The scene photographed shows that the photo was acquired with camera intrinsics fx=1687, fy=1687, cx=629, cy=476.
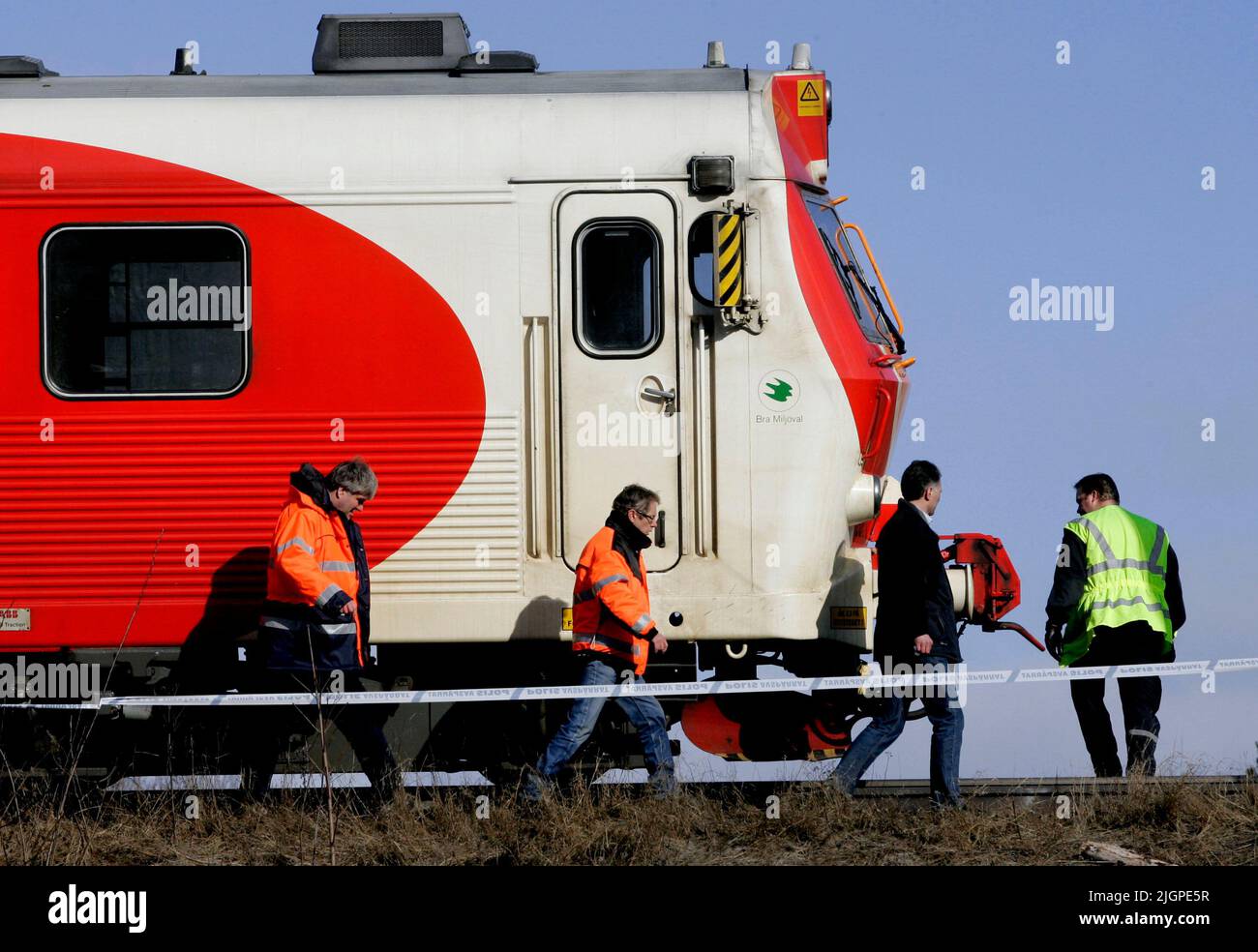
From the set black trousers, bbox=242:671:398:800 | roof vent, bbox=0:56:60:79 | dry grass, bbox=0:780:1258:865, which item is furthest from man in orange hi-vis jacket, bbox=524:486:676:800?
roof vent, bbox=0:56:60:79

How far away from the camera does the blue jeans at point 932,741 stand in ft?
29.0

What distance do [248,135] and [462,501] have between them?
2.36m

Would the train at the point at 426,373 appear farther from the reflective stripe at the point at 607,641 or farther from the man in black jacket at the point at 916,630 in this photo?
the man in black jacket at the point at 916,630

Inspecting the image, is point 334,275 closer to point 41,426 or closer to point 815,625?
point 41,426

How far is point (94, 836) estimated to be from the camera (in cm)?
850

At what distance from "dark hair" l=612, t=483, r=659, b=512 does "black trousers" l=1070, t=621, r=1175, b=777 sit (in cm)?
297

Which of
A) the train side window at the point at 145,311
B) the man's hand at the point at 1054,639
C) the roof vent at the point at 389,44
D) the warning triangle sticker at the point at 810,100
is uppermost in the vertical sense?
the roof vent at the point at 389,44

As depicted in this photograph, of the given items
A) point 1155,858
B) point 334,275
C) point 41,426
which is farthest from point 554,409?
point 1155,858

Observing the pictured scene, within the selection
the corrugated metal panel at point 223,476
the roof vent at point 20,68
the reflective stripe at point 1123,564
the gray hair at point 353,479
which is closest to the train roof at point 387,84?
the roof vent at point 20,68

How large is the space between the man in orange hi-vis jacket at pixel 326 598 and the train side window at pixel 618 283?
1548mm

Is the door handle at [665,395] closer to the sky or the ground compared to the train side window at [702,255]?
closer to the ground

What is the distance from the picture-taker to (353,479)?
28.0 feet

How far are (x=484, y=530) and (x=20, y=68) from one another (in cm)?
382

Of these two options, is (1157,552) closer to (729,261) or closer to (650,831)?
(729,261)
